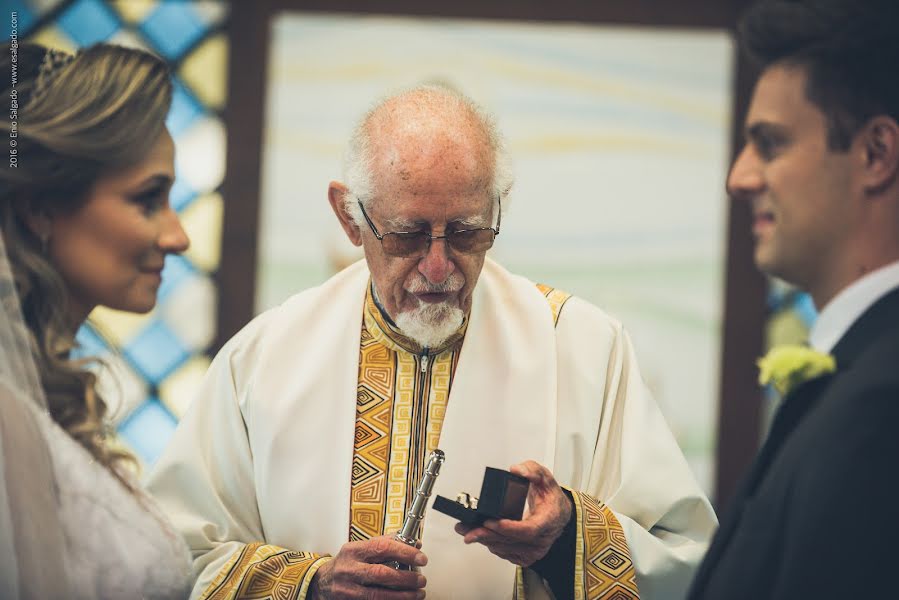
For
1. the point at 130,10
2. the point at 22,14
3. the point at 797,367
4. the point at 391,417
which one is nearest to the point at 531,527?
the point at 391,417

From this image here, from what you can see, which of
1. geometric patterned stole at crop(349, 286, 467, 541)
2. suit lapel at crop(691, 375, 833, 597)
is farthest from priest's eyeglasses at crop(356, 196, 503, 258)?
suit lapel at crop(691, 375, 833, 597)

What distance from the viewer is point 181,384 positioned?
5.79m

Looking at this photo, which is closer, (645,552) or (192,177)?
(645,552)

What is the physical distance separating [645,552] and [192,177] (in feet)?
11.4

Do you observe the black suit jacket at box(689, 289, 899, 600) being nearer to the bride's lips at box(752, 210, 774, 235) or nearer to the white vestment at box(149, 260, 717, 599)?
the bride's lips at box(752, 210, 774, 235)

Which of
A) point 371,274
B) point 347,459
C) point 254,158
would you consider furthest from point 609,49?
point 347,459

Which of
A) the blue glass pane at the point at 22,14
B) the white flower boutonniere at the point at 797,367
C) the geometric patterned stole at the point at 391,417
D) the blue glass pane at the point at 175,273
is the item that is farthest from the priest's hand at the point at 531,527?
the blue glass pane at the point at 22,14

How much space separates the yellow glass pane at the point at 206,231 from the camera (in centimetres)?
582

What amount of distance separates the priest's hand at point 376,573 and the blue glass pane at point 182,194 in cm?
317

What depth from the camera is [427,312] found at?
332cm

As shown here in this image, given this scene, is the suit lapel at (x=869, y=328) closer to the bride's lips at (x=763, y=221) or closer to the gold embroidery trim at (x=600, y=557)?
the bride's lips at (x=763, y=221)

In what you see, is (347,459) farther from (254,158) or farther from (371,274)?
(254,158)

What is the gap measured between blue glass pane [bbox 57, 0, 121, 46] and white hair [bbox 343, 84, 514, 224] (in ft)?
9.32

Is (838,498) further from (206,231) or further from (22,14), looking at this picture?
(22,14)
